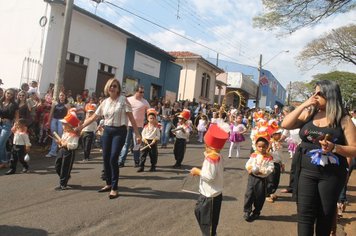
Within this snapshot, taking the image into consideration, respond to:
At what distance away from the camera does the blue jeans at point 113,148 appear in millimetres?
6648

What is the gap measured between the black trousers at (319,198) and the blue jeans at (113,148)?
3.48 meters

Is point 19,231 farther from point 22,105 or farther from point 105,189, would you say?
point 22,105

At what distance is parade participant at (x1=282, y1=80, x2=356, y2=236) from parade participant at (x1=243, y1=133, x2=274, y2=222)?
2100mm

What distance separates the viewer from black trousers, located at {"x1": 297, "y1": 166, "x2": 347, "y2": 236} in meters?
3.92

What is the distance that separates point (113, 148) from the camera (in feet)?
21.9

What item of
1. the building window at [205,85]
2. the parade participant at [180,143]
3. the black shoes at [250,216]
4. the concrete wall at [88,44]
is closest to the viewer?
the black shoes at [250,216]

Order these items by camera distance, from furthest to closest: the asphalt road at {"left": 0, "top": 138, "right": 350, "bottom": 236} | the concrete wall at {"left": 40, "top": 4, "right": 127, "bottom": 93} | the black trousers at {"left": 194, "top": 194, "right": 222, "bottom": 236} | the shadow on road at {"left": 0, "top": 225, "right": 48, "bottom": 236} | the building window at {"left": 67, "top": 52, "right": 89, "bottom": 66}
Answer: the building window at {"left": 67, "top": 52, "right": 89, "bottom": 66} → the concrete wall at {"left": 40, "top": 4, "right": 127, "bottom": 93} → the asphalt road at {"left": 0, "top": 138, "right": 350, "bottom": 236} → the shadow on road at {"left": 0, "top": 225, "right": 48, "bottom": 236} → the black trousers at {"left": 194, "top": 194, "right": 222, "bottom": 236}

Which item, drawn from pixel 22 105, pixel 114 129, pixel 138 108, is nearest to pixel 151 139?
pixel 138 108

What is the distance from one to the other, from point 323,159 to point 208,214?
1420 millimetres

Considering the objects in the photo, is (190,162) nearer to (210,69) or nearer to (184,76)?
(184,76)

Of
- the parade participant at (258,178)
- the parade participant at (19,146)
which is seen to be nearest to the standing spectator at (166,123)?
the parade participant at (19,146)

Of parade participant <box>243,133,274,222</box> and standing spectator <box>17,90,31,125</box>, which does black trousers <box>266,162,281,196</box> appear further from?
standing spectator <box>17,90,31,125</box>

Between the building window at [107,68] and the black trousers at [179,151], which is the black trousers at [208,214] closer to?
the black trousers at [179,151]

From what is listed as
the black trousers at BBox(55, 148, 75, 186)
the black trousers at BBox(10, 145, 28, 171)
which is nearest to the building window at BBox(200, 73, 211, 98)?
the black trousers at BBox(10, 145, 28, 171)
